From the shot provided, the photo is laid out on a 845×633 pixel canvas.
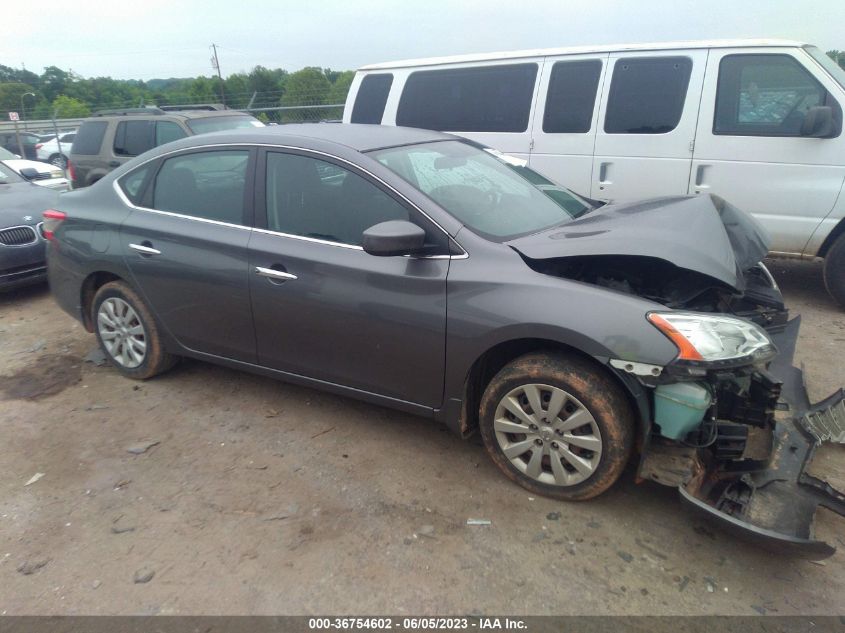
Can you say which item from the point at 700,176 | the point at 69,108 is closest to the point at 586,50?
the point at 700,176

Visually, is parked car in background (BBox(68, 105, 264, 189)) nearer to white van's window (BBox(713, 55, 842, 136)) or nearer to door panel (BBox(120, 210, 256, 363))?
door panel (BBox(120, 210, 256, 363))

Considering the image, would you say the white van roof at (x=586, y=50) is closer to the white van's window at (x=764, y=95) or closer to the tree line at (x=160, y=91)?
the white van's window at (x=764, y=95)

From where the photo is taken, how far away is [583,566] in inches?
101

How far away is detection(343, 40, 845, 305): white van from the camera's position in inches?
204

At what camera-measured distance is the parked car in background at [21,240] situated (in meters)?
6.20

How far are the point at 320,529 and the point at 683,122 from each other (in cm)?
476

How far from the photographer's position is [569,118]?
19.8 feet

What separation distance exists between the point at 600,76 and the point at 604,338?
4090 mm

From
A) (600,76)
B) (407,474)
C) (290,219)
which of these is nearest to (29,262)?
(290,219)

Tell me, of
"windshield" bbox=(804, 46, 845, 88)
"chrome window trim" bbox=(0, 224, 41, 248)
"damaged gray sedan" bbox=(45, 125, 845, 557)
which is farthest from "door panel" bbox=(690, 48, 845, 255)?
"chrome window trim" bbox=(0, 224, 41, 248)

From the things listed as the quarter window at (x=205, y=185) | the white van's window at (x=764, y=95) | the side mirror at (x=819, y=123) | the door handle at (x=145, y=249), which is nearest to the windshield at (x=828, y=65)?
the white van's window at (x=764, y=95)

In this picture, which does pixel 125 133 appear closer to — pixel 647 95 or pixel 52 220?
pixel 52 220

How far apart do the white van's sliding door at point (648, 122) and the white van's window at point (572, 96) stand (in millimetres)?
132

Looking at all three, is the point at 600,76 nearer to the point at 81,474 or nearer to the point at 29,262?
the point at 81,474
